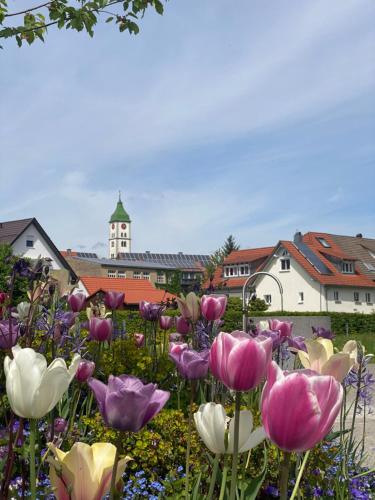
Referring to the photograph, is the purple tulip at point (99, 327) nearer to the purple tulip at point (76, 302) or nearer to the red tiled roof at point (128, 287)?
the purple tulip at point (76, 302)

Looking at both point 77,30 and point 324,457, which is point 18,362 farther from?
point 77,30

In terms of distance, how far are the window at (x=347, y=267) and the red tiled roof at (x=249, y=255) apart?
7.04 metres

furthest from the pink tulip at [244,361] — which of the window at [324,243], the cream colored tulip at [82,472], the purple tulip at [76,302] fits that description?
the window at [324,243]

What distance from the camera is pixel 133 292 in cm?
5272

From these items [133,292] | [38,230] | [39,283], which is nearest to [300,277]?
[133,292]

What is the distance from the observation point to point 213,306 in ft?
12.8

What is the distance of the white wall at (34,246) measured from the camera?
46.6 metres

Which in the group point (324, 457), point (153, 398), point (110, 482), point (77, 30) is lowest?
point (324, 457)

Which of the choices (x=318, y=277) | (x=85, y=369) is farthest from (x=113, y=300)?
(x=318, y=277)

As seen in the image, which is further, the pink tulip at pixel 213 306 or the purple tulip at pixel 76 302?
the purple tulip at pixel 76 302

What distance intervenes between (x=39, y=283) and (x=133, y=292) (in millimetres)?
50239

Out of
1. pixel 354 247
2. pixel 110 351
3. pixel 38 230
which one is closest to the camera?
pixel 110 351

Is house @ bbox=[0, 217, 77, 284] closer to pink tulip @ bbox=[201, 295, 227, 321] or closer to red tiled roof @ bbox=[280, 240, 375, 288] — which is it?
red tiled roof @ bbox=[280, 240, 375, 288]

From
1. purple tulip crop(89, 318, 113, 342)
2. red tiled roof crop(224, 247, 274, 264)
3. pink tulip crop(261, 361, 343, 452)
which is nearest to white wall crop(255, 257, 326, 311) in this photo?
red tiled roof crop(224, 247, 274, 264)
